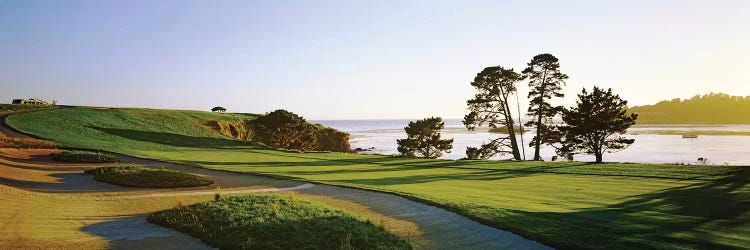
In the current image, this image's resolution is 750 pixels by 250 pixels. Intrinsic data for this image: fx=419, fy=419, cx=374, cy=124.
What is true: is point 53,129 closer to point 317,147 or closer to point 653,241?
point 317,147

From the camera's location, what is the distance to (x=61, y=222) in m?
11.9

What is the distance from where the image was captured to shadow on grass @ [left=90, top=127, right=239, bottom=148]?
1937 inches

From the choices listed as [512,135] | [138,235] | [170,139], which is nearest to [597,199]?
[138,235]

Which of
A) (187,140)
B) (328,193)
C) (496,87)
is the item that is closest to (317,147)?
(187,140)

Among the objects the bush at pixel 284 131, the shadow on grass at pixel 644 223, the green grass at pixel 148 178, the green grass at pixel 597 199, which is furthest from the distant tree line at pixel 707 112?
the green grass at pixel 148 178

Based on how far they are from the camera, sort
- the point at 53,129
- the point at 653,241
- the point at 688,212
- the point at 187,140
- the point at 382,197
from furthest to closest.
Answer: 1. the point at 187,140
2. the point at 53,129
3. the point at 382,197
4. the point at 688,212
5. the point at 653,241

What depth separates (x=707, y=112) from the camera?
584 ft

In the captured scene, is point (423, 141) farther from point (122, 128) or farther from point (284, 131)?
point (122, 128)

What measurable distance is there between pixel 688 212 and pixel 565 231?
6570mm

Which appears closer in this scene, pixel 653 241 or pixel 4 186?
pixel 653 241

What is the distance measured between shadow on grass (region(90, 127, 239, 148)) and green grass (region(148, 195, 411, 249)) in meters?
39.0

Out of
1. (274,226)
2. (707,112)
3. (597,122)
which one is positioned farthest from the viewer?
(707,112)

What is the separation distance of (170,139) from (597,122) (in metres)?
47.6

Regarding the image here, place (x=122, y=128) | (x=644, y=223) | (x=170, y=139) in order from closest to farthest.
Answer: (x=644, y=223)
(x=170, y=139)
(x=122, y=128)
